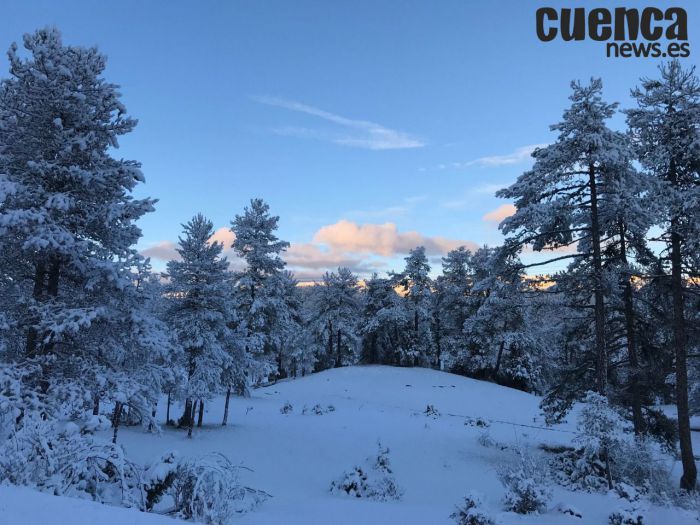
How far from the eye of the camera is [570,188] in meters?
14.5

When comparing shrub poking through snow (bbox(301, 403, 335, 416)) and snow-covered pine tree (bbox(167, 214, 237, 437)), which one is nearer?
snow-covered pine tree (bbox(167, 214, 237, 437))

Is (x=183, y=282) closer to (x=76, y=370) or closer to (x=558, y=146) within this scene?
(x=76, y=370)

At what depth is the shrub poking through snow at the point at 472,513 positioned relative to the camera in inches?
329

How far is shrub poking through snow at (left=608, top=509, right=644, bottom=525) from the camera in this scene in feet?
29.8

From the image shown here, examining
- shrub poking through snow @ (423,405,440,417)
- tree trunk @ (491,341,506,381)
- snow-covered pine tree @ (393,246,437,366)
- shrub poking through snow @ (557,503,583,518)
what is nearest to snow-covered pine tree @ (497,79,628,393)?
shrub poking through snow @ (557,503,583,518)

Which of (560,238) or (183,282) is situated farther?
(183,282)

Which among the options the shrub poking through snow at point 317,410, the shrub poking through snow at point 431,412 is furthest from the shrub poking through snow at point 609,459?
the shrub poking through snow at point 317,410

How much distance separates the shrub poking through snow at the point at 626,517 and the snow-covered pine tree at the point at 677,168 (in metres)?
5.98

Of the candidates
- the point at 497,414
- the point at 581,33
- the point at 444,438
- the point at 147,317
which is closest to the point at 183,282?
the point at 147,317

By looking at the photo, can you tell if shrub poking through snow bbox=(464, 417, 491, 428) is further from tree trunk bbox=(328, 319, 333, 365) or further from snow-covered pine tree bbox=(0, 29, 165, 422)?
tree trunk bbox=(328, 319, 333, 365)

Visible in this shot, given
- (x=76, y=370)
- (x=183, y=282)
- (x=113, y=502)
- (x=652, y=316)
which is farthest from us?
(x=183, y=282)

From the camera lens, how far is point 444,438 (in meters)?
20.8

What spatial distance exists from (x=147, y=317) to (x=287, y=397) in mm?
27634

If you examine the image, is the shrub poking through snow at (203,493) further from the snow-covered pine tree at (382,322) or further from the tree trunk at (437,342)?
the tree trunk at (437,342)
